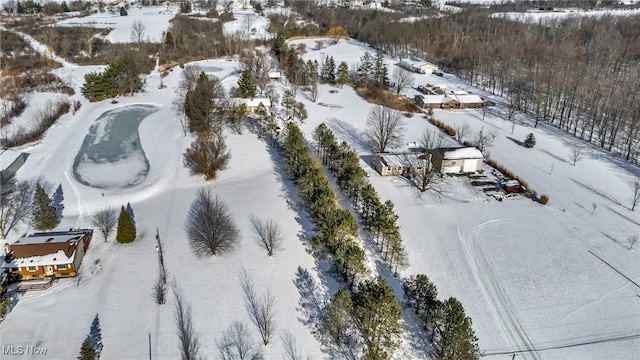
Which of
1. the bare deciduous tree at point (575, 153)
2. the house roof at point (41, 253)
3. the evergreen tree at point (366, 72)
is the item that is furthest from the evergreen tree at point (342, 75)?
the house roof at point (41, 253)

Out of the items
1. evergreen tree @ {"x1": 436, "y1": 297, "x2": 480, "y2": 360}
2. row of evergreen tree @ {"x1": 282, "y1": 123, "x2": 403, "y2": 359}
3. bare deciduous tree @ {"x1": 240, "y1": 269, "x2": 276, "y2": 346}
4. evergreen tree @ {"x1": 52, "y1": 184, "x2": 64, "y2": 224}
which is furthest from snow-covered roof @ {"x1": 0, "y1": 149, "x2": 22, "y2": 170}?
evergreen tree @ {"x1": 436, "y1": 297, "x2": 480, "y2": 360}

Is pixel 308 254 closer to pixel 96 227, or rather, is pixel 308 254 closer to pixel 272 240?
pixel 272 240

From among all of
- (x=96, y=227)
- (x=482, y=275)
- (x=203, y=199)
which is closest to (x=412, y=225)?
(x=482, y=275)

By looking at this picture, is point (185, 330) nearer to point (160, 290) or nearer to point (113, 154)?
point (160, 290)

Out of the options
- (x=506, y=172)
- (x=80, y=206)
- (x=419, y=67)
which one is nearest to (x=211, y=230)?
(x=80, y=206)

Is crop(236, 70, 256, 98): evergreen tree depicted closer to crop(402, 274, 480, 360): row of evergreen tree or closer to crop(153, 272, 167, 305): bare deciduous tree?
crop(153, 272, 167, 305): bare deciduous tree

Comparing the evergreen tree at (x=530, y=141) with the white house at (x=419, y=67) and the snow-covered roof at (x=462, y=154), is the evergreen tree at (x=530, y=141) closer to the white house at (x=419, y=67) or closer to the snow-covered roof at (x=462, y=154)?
the snow-covered roof at (x=462, y=154)
